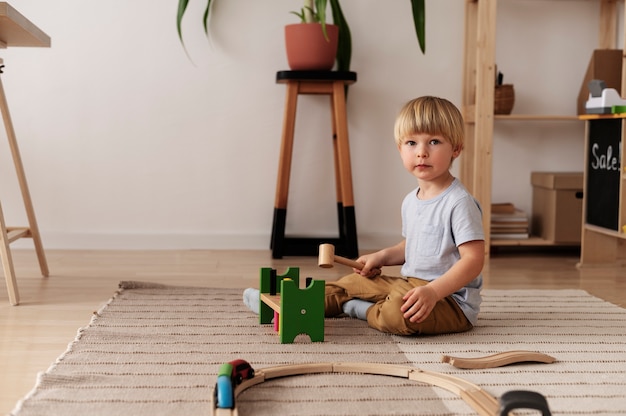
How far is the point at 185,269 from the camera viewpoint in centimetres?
228

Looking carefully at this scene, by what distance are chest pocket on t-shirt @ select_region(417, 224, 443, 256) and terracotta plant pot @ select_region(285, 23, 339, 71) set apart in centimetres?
105

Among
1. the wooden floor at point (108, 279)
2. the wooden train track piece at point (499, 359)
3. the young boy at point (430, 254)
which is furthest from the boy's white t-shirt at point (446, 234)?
the wooden floor at point (108, 279)

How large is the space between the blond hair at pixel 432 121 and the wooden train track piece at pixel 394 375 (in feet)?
1.65

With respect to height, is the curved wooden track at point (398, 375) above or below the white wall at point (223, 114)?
below

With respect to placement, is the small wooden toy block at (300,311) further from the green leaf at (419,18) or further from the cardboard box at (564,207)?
the cardboard box at (564,207)

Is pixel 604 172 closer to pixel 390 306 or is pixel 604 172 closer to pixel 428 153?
pixel 428 153

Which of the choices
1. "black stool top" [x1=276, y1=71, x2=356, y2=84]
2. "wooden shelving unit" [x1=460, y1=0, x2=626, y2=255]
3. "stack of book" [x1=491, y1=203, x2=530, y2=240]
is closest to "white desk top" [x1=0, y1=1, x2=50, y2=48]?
"black stool top" [x1=276, y1=71, x2=356, y2=84]

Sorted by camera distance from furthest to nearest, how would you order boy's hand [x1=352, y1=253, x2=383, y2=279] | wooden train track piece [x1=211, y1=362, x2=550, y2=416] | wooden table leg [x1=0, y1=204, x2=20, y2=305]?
1. wooden table leg [x1=0, y1=204, x2=20, y2=305]
2. boy's hand [x1=352, y1=253, x2=383, y2=279]
3. wooden train track piece [x1=211, y1=362, x2=550, y2=416]

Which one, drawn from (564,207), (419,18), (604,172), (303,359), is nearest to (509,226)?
(564,207)

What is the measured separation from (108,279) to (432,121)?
1031 mm

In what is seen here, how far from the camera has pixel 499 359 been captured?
127cm

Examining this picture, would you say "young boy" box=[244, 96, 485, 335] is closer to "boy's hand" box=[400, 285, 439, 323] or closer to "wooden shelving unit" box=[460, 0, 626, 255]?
"boy's hand" box=[400, 285, 439, 323]

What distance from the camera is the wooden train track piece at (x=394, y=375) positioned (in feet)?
3.39

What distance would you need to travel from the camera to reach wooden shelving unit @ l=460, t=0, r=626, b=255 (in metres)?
2.48
